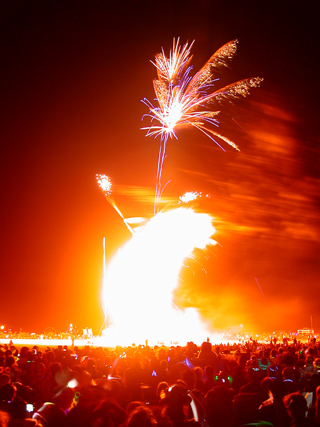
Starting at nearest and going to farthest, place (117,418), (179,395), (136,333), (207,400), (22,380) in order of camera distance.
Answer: (117,418) → (179,395) → (207,400) → (22,380) → (136,333)

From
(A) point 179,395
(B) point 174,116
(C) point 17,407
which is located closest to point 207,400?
(A) point 179,395

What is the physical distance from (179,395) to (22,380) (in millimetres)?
4504

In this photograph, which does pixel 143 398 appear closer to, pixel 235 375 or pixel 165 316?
pixel 235 375

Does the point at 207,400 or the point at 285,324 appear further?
the point at 285,324

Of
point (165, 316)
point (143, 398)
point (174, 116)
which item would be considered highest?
point (174, 116)

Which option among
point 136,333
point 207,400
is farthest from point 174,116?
point 136,333

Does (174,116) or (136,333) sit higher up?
(174,116)

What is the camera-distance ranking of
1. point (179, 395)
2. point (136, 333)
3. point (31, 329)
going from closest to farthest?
point (179, 395) < point (136, 333) < point (31, 329)

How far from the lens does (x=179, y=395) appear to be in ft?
14.8

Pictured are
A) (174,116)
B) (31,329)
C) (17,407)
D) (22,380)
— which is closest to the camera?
(17,407)

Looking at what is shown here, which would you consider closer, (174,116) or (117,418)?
(117,418)

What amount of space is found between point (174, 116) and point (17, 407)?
58.6 ft

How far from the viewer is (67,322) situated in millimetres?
47562

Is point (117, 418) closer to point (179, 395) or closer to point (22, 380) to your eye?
point (179, 395)
